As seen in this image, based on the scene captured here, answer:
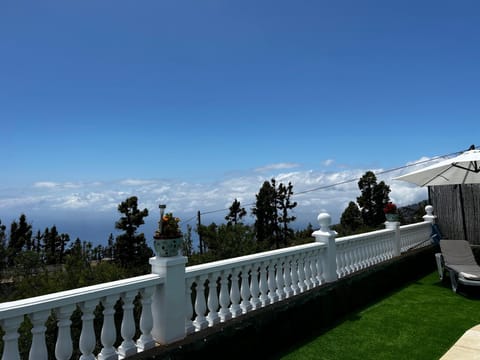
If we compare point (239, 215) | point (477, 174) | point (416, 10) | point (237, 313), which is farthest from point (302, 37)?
point (239, 215)

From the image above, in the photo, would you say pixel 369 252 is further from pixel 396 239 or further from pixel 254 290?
pixel 254 290

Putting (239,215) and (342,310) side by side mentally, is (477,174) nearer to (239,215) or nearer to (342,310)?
(342,310)

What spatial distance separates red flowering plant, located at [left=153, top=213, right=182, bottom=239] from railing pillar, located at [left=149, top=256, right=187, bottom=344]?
0.71ft

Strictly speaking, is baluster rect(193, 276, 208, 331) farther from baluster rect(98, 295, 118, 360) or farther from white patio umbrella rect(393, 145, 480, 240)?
white patio umbrella rect(393, 145, 480, 240)

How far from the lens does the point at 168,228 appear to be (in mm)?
3240

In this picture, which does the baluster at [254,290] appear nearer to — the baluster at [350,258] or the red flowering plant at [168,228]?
the red flowering plant at [168,228]

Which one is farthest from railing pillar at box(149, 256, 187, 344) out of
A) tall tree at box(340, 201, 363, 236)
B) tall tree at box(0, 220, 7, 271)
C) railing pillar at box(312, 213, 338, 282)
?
tall tree at box(340, 201, 363, 236)

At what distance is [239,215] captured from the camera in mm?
38938

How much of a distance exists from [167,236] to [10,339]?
1433 millimetres

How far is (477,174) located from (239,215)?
32.0 metres

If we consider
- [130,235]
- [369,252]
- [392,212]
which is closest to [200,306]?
[369,252]

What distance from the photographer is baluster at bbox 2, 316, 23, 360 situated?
2.11 metres

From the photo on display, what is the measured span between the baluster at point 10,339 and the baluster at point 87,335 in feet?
1.54

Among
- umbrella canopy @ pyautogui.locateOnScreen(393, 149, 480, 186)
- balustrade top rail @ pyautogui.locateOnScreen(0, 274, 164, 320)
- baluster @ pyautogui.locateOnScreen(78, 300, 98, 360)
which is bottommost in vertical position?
baluster @ pyautogui.locateOnScreen(78, 300, 98, 360)
